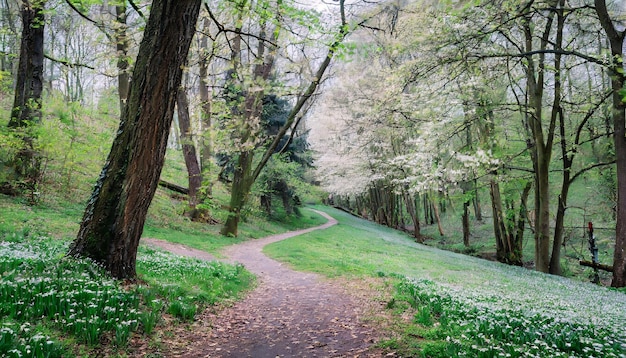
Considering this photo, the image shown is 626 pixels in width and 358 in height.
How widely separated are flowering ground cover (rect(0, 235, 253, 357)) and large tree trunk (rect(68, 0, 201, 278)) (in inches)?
18.1

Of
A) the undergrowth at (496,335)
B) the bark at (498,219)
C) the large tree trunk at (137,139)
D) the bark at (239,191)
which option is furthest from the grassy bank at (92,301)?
the bark at (498,219)

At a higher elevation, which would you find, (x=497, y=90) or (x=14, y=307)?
(x=497, y=90)

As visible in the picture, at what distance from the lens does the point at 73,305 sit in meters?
3.84

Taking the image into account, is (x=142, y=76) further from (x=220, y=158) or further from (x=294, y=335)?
(x=220, y=158)

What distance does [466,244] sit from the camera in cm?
2503

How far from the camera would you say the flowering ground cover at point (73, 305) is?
3.17 meters

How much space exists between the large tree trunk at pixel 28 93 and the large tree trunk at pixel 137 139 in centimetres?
873

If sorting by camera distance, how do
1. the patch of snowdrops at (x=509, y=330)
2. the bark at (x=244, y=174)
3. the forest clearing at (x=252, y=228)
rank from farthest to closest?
the bark at (x=244, y=174) → the forest clearing at (x=252, y=228) → the patch of snowdrops at (x=509, y=330)

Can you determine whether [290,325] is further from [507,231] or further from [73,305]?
[507,231]

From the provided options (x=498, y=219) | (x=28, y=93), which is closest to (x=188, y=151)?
(x=28, y=93)

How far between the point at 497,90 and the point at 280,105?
14136 mm

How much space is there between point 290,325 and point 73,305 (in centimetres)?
305

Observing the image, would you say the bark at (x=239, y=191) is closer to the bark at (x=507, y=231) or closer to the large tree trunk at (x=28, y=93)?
the large tree trunk at (x=28, y=93)

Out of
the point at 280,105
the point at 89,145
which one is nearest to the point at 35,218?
the point at 89,145
